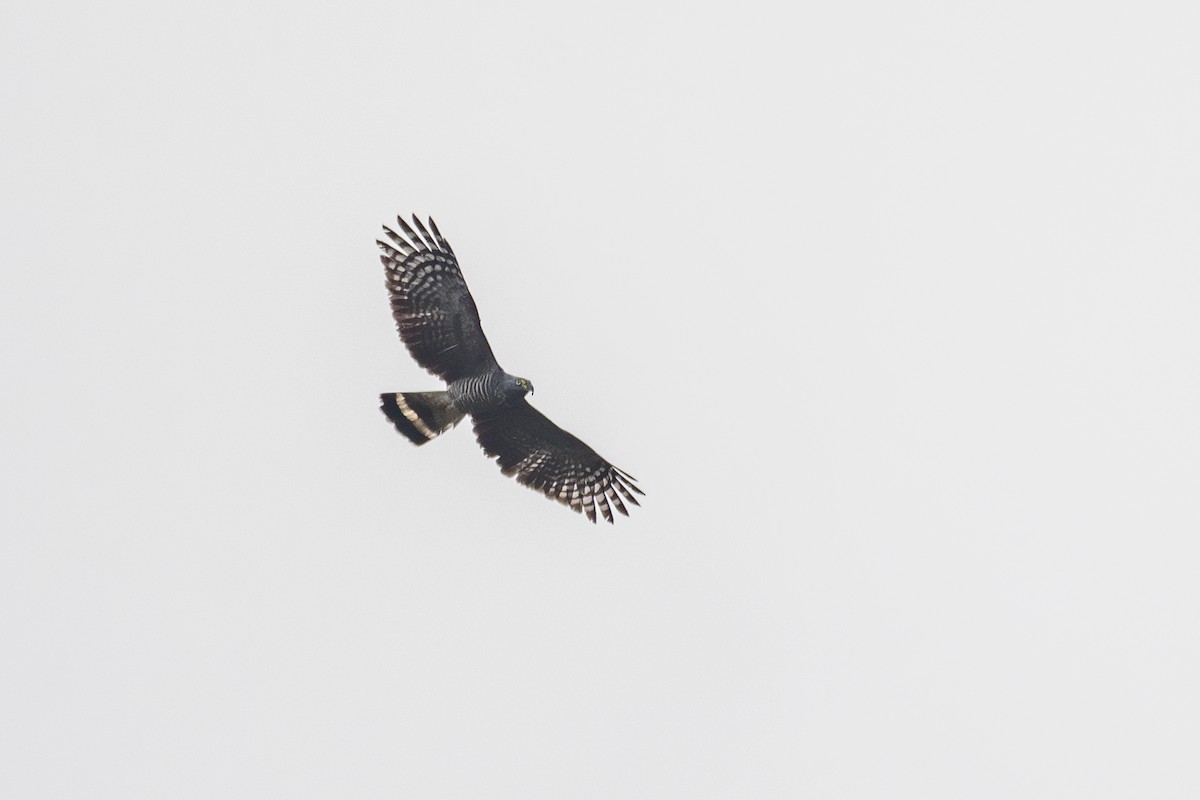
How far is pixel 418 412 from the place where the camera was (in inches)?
960

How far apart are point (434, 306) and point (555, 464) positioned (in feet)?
8.00

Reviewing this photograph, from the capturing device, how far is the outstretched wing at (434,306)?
79.2 feet

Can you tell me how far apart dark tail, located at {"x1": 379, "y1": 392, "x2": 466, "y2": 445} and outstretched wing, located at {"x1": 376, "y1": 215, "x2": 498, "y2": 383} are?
0.29 m

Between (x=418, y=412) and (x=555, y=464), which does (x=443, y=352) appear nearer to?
(x=418, y=412)

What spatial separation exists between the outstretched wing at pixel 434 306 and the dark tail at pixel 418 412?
0.94 ft

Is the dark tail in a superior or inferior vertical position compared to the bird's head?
inferior

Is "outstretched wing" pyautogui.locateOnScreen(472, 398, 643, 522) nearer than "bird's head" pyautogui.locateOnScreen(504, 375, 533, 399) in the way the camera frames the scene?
No

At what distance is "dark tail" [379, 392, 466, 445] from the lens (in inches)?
959

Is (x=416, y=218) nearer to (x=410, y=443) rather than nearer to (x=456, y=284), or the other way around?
(x=456, y=284)

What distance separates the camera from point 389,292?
2431cm

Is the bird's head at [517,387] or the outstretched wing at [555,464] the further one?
the outstretched wing at [555,464]

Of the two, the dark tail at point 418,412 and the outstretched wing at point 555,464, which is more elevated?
the outstretched wing at point 555,464

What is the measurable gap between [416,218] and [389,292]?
922 millimetres

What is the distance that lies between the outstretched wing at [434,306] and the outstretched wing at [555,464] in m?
0.83
